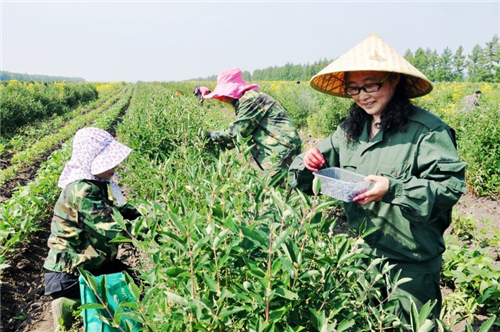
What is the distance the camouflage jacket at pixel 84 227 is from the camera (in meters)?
2.48

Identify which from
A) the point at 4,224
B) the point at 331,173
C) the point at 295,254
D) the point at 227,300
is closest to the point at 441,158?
the point at 331,173

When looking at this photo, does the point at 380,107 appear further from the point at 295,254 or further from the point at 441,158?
the point at 295,254

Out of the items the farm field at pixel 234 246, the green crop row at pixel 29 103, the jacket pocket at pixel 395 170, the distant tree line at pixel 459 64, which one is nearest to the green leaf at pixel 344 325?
the farm field at pixel 234 246

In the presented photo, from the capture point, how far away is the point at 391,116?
69.7 inches

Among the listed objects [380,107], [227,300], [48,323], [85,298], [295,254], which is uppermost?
[380,107]

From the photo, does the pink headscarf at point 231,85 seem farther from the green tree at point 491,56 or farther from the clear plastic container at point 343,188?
the green tree at point 491,56

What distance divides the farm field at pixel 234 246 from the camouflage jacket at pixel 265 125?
0.43 metres

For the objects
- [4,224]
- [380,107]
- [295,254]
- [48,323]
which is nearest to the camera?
[295,254]

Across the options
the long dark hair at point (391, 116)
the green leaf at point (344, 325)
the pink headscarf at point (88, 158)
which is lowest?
the green leaf at point (344, 325)

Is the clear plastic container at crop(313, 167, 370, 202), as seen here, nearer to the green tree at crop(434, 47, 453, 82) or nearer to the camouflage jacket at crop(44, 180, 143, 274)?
the camouflage jacket at crop(44, 180, 143, 274)

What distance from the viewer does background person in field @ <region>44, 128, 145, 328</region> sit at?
8.17ft

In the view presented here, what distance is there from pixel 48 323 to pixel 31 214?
1.55m

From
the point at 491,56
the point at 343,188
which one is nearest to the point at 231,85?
the point at 343,188

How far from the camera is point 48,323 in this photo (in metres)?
3.35
